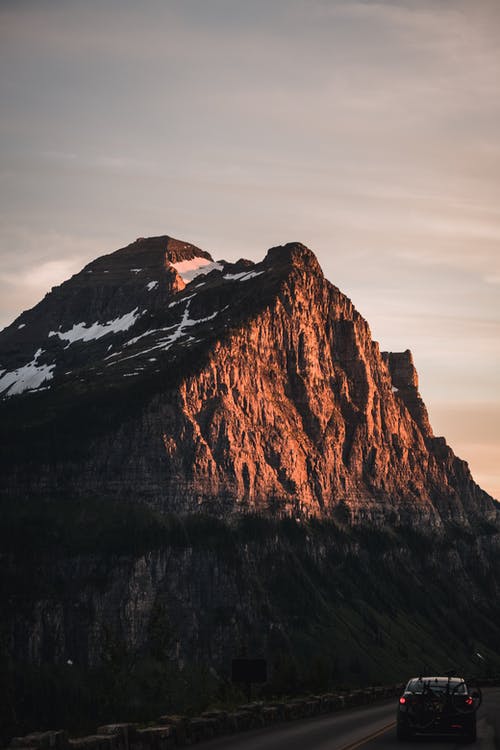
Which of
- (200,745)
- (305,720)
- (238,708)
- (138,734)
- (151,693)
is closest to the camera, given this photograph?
(138,734)

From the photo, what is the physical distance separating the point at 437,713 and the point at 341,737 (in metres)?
5.02

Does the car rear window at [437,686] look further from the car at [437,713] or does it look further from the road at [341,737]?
the road at [341,737]

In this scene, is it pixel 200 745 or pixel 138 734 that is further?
pixel 200 745

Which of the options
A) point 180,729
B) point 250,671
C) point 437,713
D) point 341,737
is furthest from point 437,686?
point 250,671

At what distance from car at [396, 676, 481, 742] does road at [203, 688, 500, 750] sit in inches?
20.0

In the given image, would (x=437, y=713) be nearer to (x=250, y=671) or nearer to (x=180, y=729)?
(x=180, y=729)

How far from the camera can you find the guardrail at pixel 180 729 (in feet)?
132

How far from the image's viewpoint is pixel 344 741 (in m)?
54.8

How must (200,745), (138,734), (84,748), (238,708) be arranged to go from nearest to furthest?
1. (84,748)
2. (138,734)
3. (200,745)
4. (238,708)

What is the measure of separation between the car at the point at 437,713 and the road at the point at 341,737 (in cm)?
51

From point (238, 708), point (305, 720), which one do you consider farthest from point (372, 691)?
point (238, 708)

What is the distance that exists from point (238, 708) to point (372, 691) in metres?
38.2

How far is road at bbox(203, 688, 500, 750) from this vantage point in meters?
51.9

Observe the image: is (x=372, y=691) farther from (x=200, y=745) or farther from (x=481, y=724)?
(x=200, y=745)
